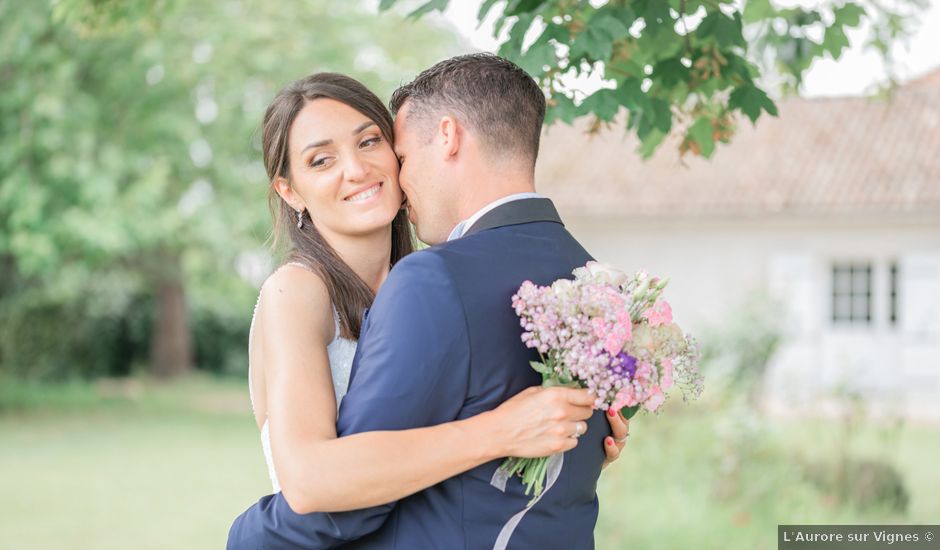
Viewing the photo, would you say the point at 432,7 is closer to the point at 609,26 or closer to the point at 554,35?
the point at 554,35

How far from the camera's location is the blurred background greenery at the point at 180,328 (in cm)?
845

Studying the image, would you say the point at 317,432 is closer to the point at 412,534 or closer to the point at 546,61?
the point at 412,534

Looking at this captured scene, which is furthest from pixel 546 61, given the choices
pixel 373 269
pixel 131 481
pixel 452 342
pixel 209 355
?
pixel 209 355

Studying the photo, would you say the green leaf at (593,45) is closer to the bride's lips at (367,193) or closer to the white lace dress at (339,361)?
the bride's lips at (367,193)

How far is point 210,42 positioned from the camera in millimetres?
13781

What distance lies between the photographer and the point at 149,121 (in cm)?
1430

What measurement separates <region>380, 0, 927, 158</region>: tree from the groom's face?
0.71m

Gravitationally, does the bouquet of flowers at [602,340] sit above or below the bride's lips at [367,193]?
below

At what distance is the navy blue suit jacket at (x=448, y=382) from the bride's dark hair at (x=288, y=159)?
0.48 meters

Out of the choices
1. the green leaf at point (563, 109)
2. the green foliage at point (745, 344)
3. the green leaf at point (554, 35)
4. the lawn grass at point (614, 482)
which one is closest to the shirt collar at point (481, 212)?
the green leaf at point (554, 35)

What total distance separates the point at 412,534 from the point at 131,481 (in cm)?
1108

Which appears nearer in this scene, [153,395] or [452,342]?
[452,342]

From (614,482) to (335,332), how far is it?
6.08 m

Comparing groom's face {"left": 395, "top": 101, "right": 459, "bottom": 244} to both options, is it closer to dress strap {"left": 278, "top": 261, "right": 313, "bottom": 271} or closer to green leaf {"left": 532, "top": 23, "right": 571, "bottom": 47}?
dress strap {"left": 278, "top": 261, "right": 313, "bottom": 271}
